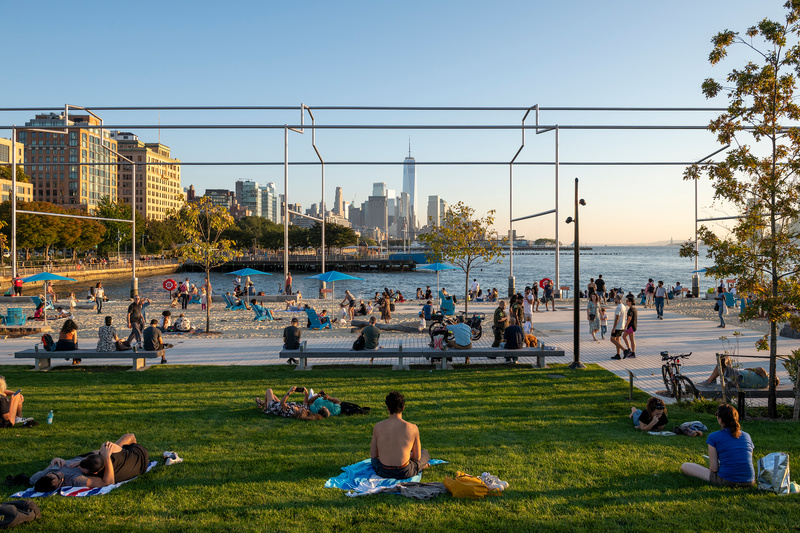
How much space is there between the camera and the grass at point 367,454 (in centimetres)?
491

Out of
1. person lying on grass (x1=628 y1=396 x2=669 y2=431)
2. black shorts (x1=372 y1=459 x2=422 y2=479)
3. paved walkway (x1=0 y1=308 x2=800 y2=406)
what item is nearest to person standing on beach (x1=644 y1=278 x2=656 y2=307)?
paved walkway (x1=0 y1=308 x2=800 y2=406)

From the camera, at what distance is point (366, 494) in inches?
215

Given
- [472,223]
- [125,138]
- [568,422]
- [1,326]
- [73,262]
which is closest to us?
[568,422]

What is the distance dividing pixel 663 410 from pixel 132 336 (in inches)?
486

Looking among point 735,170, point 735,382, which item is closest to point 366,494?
point 735,382

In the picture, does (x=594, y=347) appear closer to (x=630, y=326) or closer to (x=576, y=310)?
(x=630, y=326)

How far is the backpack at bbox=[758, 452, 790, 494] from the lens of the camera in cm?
543

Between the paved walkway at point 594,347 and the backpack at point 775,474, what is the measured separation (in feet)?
15.3

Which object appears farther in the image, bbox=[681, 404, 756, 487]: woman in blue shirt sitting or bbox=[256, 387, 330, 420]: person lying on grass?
bbox=[256, 387, 330, 420]: person lying on grass

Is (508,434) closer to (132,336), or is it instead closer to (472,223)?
(132,336)

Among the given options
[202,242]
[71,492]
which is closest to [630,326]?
[71,492]

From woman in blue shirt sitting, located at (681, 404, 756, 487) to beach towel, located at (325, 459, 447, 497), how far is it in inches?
125

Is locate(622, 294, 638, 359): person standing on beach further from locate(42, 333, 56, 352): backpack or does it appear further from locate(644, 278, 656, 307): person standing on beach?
locate(644, 278, 656, 307): person standing on beach

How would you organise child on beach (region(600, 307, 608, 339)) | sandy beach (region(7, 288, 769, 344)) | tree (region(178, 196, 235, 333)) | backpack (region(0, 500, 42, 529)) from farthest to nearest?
tree (region(178, 196, 235, 333)), sandy beach (region(7, 288, 769, 344)), child on beach (region(600, 307, 608, 339)), backpack (region(0, 500, 42, 529))
